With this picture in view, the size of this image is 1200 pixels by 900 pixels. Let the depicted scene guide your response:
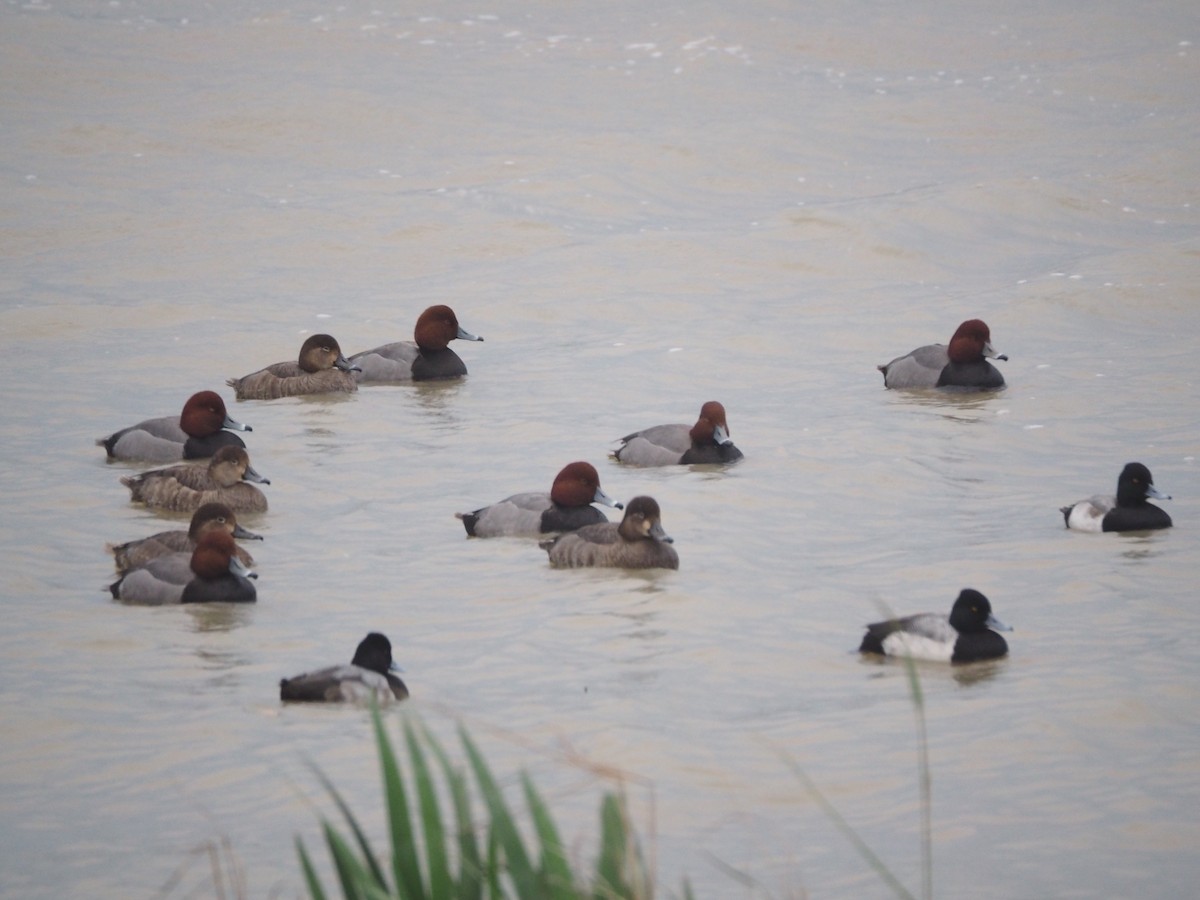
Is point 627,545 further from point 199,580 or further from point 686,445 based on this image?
point 686,445

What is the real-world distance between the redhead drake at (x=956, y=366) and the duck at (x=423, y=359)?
3863 millimetres

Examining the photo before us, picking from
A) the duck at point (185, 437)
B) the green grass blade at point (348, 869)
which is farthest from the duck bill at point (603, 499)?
the green grass blade at point (348, 869)

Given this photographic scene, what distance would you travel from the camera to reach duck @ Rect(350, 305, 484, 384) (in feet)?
51.6

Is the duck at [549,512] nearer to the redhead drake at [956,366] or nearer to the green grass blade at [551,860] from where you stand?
the redhead drake at [956,366]

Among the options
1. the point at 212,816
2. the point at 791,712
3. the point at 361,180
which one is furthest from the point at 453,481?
the point at 361,180

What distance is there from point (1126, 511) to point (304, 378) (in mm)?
7323

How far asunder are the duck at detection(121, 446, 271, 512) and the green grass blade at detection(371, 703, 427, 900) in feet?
25.5

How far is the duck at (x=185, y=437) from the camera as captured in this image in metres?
12.6

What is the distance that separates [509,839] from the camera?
345 cm

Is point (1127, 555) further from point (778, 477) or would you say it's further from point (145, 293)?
point (145, 293)

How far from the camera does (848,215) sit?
22672 millimetres

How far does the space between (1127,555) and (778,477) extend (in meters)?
2.80

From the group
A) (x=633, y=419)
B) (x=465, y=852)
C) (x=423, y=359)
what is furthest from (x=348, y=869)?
(x=423, y=359)

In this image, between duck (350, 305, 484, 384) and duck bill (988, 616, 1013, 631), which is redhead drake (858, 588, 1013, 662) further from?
duck (350, 305, 484, 384)
